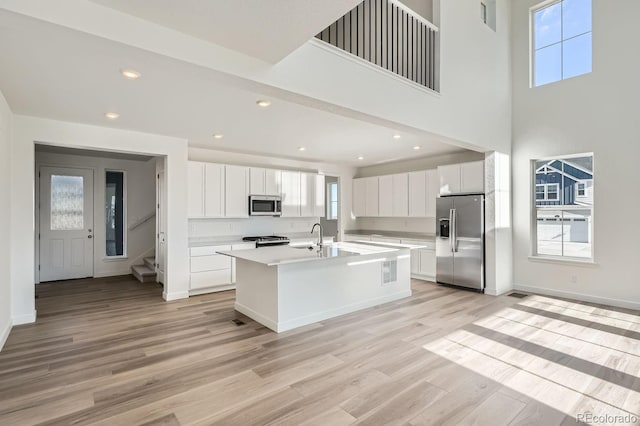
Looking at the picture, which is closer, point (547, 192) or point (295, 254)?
point (295, 254)

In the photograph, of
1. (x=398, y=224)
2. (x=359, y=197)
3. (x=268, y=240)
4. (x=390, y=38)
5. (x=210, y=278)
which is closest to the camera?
(x=390, y=38)

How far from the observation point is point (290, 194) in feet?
22.4

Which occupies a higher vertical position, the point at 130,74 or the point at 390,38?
the point at 390,38

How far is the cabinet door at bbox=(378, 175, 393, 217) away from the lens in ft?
23.6

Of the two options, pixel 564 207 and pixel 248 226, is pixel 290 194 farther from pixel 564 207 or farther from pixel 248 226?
pixel 564 207

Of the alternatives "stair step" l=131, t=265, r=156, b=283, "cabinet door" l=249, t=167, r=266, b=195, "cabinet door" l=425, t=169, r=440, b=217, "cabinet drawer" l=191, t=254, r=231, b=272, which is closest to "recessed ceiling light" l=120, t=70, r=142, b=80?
"cabinet drawer" l=191, t=254, r=231, b=272

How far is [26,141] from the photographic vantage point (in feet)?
12.9

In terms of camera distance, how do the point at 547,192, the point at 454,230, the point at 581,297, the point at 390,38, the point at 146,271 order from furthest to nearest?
1. the point at 146,271
2. the point at 454,230
3. the point at 547,192
4. the point at 581,297
5. the point at 390,38

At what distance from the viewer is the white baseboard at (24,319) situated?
3880mm

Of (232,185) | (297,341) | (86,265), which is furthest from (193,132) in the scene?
(86,265)

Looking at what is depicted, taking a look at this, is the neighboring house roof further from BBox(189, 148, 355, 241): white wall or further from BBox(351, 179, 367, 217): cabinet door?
BBox(189, 148, 355, 241): white wall

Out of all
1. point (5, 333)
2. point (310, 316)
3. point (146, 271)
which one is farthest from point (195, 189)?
point (310, 316)

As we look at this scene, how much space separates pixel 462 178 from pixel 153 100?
489 centimetres

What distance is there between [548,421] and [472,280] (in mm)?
3553
